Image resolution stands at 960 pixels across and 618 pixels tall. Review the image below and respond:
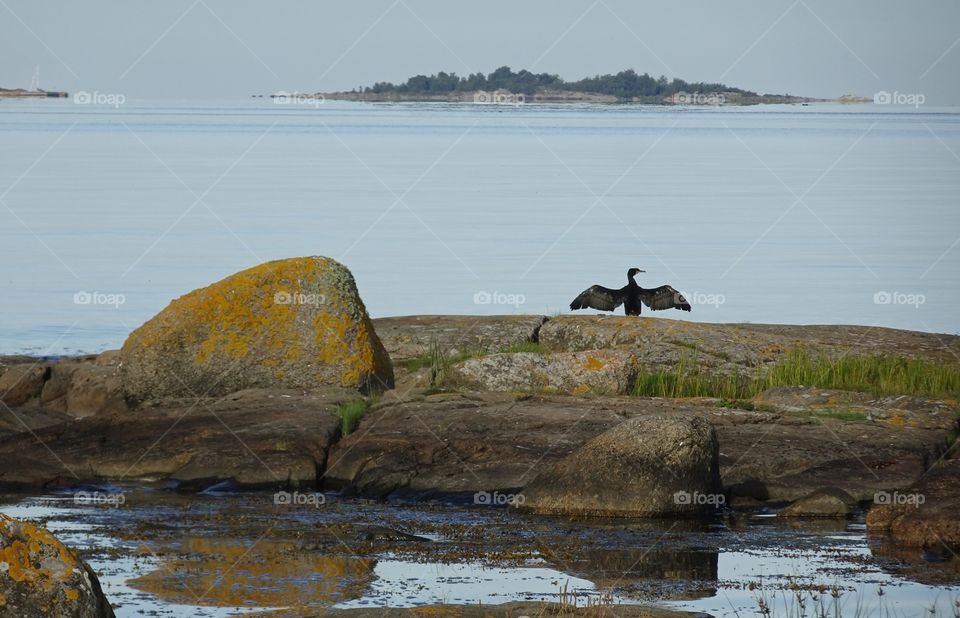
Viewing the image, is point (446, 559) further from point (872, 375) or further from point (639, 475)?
point (872, 375)

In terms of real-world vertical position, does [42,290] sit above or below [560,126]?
below

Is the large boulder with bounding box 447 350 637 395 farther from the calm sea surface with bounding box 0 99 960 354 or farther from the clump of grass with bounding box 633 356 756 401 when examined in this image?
the calm sea surface with bounding box 0 99 960 354

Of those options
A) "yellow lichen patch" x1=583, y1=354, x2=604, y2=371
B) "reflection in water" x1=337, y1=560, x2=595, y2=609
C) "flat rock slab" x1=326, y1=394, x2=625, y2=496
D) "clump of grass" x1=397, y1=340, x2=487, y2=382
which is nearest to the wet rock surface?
"flat rock slab" x1=326, y1=394, x2=625, y2=496

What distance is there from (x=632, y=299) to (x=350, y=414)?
6210 millimetres

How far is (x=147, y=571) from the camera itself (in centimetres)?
1162

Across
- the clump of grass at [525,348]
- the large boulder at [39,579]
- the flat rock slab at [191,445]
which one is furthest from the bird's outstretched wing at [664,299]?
the large boulder at [39,579]

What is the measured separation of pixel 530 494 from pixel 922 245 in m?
29.7

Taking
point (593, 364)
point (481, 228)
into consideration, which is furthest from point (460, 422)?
point (481, 228)

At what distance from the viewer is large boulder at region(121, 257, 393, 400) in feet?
56.8

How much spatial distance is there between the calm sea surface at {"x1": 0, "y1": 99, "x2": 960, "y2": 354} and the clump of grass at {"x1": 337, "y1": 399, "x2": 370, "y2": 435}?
9.97m

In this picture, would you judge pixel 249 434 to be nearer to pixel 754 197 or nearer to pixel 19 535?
pixel 19 535

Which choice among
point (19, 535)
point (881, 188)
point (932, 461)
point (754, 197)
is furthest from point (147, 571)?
point (881, 188)

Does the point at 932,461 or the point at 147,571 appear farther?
the point at 932,461

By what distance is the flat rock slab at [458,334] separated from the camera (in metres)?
20.1
